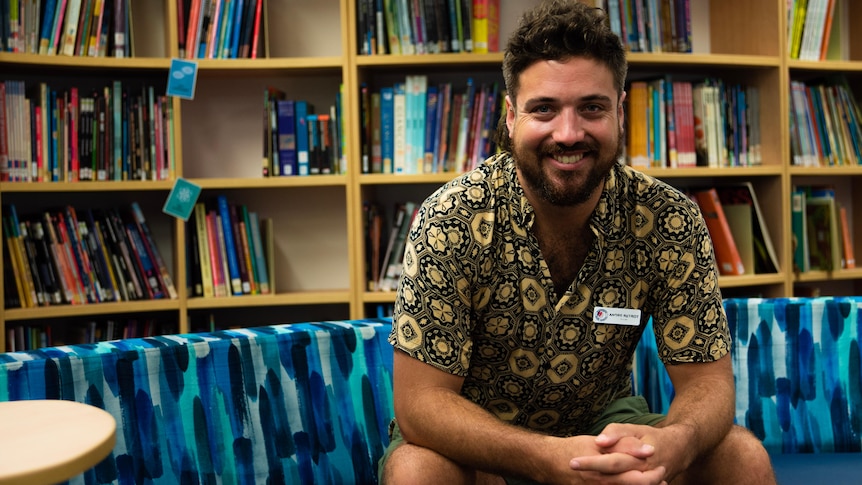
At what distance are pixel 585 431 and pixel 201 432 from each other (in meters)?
0.79

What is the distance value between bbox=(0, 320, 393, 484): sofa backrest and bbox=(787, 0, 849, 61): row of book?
2167mm

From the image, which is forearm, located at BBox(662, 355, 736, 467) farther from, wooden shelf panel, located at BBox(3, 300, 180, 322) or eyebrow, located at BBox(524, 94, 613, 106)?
wooden shelf panel, located at BBox(3, 300, 180, 322)

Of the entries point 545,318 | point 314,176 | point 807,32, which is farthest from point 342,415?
point 807,32

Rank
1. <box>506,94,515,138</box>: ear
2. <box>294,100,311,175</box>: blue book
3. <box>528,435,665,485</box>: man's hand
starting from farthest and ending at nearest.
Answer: <box>294,100,311,175</box>: blue book < <box>506,94,515,138</box>: ear < <box>528,435,665,485</box>: man's hand

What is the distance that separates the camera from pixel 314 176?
2.76 metres

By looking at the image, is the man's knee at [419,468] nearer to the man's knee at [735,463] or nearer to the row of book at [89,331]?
the man's knee at [735,463]

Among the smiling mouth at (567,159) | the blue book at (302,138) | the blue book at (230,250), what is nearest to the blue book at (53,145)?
the blue book at (230,250)

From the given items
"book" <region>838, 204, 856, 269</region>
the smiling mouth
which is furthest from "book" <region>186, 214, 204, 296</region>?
"book" <region>838, 204, 856, 269</region>

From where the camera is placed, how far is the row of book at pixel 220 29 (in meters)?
2.73

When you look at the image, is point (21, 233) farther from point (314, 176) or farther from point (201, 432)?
point (201, 432)

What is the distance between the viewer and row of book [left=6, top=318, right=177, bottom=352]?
2.75m

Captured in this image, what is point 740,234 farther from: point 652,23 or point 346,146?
point 346,146

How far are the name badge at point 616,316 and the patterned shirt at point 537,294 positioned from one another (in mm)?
14

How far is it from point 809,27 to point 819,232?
2.55 ft
